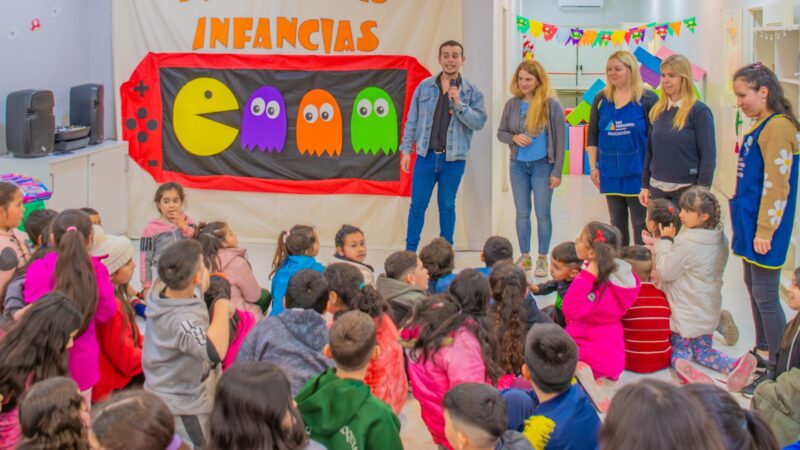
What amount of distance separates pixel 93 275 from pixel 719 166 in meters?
7.87

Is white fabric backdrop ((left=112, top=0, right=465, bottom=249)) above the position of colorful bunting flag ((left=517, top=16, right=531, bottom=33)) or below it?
below

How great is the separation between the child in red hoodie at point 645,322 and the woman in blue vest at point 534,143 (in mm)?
1433

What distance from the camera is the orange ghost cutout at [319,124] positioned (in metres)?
6.88

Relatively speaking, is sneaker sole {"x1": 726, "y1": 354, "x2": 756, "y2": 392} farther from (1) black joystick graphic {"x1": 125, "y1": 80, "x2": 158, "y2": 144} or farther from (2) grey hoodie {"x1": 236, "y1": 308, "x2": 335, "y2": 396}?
(1) black joystick graphic {"x1": 125, "y1": 80, "x2": 158, "y2": 144}

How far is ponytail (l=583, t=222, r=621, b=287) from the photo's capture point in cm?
404

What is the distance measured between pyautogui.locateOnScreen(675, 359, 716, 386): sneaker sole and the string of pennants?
775 cm

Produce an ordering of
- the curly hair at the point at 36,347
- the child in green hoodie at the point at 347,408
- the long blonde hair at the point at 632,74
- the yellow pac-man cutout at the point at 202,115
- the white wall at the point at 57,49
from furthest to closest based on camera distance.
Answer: the yellow pac-man cutout at the point at 202,115 → the white wall at the point at 57,49 → the long blonde hair at the point at 632,74 → the curly hair at the point at 36,347 → the child in green hoodie at the point at 347,408

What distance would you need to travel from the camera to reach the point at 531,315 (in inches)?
150

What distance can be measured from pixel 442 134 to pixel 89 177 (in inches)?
104

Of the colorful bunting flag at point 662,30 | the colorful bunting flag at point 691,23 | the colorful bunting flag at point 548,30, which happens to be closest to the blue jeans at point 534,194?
the colorful bunting flag at point 548,30

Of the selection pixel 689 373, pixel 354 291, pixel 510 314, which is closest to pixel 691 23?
pixel 689 373

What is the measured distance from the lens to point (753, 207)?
163 inches

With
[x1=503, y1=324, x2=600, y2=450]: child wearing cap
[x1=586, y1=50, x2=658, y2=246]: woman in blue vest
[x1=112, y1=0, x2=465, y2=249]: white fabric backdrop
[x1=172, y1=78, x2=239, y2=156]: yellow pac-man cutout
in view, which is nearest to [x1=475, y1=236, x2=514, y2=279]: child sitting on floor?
[x1=586, y1=50, x2=658, y2=246]: woman in blue vest

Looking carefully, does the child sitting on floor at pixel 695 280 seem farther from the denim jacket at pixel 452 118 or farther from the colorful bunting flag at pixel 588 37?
the colorful bunting flag at pixel 588 37
